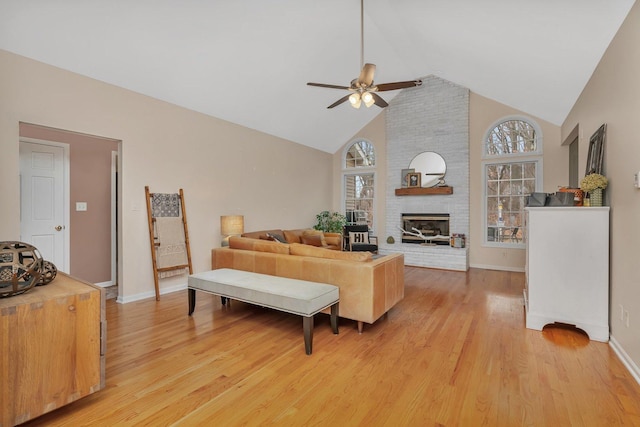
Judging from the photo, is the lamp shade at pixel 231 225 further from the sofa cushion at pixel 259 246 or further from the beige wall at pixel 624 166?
the beige wall at pixel 624 166

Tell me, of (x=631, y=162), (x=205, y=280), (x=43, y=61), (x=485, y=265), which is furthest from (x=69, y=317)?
(x=485, y=265)

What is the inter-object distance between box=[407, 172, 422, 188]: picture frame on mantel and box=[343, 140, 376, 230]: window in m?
1.01

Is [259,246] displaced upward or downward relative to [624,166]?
downward

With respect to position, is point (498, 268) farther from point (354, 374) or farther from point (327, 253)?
point (354, 374)

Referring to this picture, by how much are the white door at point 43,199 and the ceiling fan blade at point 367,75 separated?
4181 millimetres

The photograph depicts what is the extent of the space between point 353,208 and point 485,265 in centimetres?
338

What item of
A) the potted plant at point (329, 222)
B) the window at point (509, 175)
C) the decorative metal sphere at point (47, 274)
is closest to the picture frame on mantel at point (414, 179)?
the window at point (509, 175)

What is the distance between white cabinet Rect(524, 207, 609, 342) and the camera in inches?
112

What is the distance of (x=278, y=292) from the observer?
2744mm

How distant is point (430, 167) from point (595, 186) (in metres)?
4.27

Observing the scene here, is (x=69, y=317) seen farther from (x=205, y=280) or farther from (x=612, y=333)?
(x=612, y=333)

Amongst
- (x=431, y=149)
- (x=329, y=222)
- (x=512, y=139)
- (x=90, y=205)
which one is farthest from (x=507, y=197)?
(x=90, y=205)

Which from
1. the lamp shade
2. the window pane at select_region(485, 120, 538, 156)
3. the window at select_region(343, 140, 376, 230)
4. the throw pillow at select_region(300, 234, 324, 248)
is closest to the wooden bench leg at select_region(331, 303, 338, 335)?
the lamp shade

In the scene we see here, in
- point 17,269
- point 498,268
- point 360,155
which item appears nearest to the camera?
point 17,269
